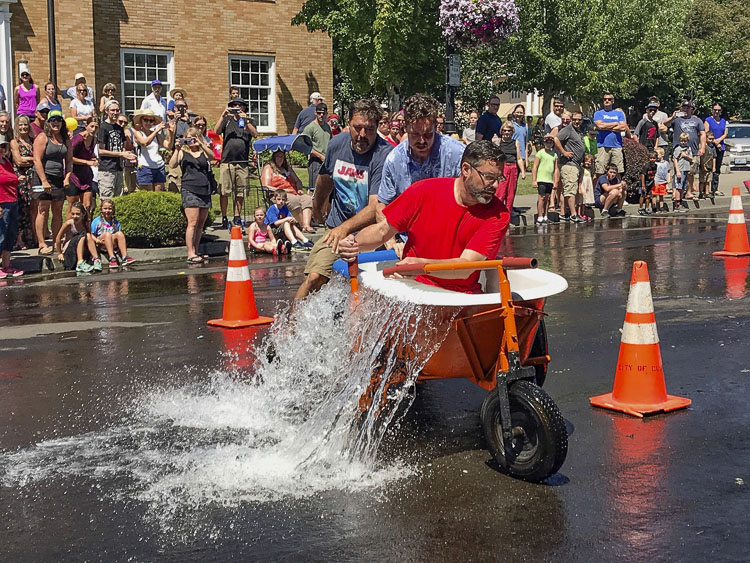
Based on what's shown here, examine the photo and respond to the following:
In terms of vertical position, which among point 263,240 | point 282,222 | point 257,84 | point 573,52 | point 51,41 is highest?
point 573,52

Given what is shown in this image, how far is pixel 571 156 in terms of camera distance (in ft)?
61.7

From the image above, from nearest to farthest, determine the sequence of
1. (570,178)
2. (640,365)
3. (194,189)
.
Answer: (640,365) → (194,189) → (570,178)

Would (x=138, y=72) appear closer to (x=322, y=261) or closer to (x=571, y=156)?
(x=571, y=156)

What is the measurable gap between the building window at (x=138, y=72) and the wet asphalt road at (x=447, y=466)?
17767mm

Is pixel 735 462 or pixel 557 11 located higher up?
pixel 557 11

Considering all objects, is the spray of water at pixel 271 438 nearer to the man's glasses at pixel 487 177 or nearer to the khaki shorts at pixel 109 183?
the man's glasses at pixel 487 177

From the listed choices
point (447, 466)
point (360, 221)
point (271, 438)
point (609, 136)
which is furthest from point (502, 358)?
point (609, 136)

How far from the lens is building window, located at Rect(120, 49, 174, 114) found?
89.7 ft

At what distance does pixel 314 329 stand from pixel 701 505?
10.6 feet

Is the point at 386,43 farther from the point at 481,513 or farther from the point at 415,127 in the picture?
the point at 481,513

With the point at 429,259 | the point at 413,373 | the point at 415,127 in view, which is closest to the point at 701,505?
the point at 413,373

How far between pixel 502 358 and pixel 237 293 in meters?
4.73

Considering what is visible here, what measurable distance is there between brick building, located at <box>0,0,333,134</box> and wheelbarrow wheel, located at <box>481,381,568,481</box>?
21.2m

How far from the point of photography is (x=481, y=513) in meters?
4.80
